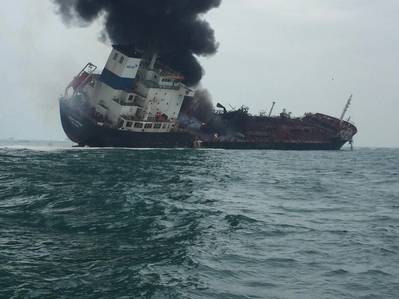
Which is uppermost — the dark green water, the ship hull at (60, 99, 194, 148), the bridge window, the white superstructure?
the white superstructure

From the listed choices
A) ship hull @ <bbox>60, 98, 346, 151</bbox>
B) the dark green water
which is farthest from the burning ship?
the dark green water

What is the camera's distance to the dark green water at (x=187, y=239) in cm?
1081

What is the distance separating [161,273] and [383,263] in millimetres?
6749

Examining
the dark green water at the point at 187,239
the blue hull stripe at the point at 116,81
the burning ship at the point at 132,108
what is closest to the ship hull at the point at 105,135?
the burning ship at the point at 132,108

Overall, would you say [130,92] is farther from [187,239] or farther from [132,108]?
[187,239]

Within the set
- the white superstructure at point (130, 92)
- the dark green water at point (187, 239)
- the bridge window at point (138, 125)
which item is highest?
the white superstructure at point (130, 92)

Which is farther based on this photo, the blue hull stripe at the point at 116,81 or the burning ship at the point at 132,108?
the blue hull stripe at the point at 116,81

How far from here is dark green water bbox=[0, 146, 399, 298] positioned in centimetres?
1081

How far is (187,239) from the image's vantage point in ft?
49.2

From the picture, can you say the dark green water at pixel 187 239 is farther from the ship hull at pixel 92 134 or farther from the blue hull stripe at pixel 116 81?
the blue hull stripe at pixel 116 81

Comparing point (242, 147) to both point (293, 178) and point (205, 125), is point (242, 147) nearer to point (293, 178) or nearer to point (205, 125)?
point (205, 125)

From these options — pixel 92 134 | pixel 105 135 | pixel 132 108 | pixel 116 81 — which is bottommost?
pixel 92 134

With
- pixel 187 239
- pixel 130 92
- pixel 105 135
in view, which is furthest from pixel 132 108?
pixel 187 239

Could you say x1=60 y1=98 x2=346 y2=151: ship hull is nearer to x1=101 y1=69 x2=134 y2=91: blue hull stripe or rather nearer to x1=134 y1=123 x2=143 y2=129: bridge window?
x1=134 y1=123 x2=143 y2=129: bridge window
